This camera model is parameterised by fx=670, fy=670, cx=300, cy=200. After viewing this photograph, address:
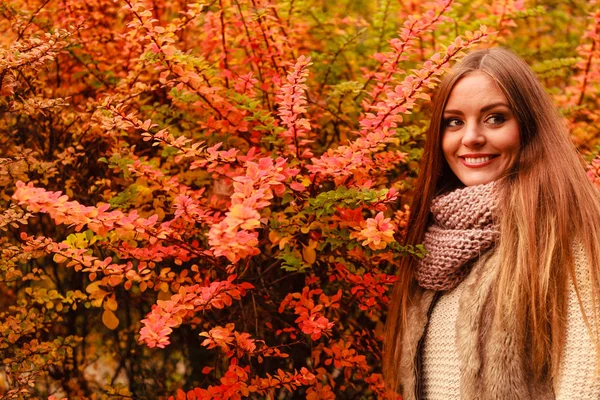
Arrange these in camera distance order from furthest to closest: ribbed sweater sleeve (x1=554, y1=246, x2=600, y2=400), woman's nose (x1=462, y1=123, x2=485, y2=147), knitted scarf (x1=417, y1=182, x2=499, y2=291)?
woman's nose (x1=462, y1=123, x2=485, y2=147), knitted scarf (x1=417, y1=182, x2=499, y2=291), ribbed sweater sleeve (x1=554, y1=246, x2=600, y2=400)

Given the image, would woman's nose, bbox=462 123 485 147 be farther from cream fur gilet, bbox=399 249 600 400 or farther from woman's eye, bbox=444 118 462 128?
cream fur gilet, bbox=399 249 600 400

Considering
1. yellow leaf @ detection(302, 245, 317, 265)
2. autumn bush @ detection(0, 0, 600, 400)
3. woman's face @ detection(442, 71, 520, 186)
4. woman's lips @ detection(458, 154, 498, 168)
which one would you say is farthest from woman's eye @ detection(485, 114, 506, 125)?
yellow leaf @ detection(302, 245, 317, 265)

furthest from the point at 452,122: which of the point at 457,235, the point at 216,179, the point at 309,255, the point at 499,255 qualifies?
the point at 216,179

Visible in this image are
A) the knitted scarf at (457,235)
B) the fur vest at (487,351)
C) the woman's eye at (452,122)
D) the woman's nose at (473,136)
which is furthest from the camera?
the woman's eye at (452,122)

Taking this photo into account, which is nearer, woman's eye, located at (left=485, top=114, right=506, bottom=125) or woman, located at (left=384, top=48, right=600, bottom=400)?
woman, located at (left=384, top=48, right=600, bottom=400)

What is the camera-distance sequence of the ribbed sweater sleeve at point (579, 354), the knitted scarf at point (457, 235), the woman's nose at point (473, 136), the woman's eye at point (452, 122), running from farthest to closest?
the woman's eye at point (452, 122)
the woman's nose at point (473, 136)
the knitted scarf at point (457, 235)
the ribbed sweater sleeve at point (579, 354)

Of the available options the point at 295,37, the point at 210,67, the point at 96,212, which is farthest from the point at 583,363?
the point at 295,37

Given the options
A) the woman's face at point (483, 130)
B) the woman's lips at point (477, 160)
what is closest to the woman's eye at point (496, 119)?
the woman's face at point (483, 130)

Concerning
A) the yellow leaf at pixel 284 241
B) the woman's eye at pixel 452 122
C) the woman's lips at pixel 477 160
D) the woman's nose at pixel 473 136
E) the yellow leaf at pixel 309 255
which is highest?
the woman's eye at pixel 452 122

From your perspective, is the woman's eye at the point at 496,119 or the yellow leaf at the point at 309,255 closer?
the woman's eye at the point at 496,119

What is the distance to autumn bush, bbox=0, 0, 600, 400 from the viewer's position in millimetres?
2061

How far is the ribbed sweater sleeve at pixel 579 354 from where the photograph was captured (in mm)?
1743

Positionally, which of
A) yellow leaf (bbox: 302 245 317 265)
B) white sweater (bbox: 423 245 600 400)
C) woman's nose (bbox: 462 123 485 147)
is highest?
woman's nose (bbox: 462 123 485 147)

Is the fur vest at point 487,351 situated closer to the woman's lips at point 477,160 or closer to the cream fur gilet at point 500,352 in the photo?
the cream fur gilet at point 500,352
